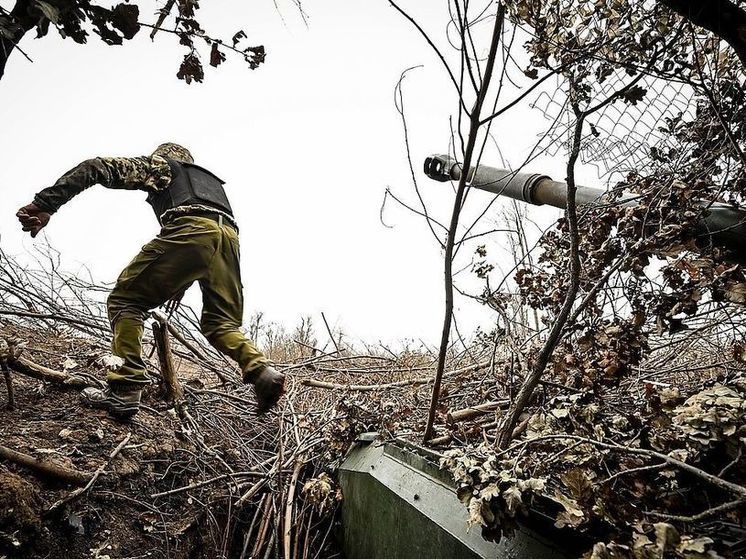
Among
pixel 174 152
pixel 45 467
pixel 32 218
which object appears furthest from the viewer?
pixel 174 152

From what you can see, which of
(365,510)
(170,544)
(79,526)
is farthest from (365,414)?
(79,526)

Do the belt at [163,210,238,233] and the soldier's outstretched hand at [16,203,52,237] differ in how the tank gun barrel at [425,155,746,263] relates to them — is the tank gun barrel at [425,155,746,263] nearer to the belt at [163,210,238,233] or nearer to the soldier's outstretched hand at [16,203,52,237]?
the belt at [163,210,238,233]

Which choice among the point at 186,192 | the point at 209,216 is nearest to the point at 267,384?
the point at 209,216

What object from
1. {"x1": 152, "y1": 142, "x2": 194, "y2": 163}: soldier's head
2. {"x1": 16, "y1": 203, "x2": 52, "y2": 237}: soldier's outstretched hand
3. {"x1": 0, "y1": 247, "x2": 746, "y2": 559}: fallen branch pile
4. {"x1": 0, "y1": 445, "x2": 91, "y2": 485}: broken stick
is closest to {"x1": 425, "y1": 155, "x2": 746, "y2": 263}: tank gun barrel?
{"x1": 0, "y1": 247, "x2": 746, "y2": 559}: fallen branch pile

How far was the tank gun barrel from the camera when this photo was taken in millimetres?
1404

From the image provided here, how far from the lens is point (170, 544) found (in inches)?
86.7

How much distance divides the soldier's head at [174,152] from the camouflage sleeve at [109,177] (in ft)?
0.63

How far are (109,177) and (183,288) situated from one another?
86cm

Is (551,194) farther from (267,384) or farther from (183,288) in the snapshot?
(183,288)

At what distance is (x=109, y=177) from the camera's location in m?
2.71

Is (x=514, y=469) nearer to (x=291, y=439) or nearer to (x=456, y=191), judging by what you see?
(x=456, y=191)

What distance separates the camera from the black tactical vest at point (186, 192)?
3025 mm

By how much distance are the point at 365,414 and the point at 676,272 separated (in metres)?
1.80

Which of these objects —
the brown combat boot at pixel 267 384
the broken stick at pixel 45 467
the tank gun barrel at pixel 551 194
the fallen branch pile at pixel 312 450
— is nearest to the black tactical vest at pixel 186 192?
the fallen branch pile at pixel 312 450
